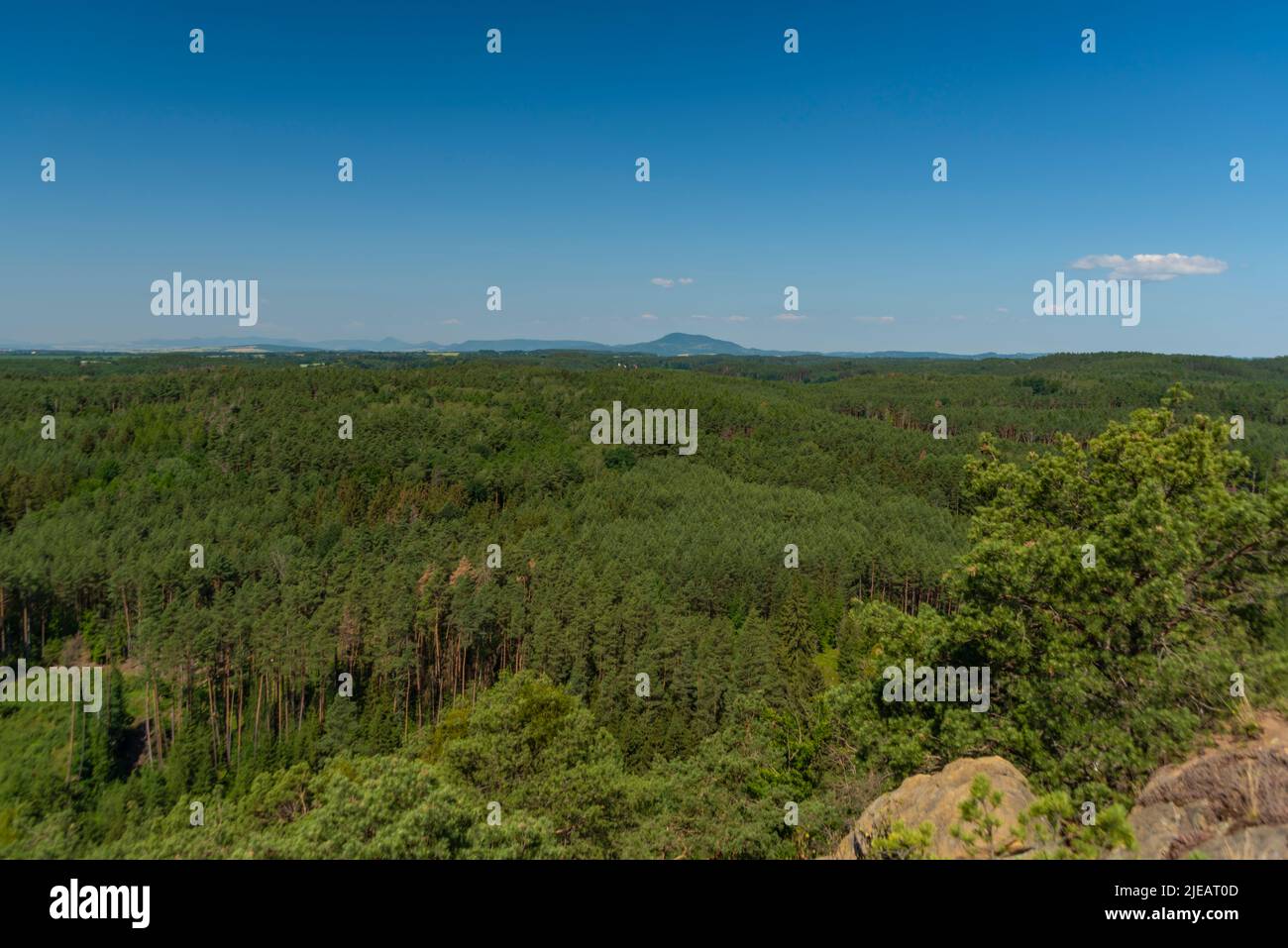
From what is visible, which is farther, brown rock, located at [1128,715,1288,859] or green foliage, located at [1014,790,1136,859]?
brown rock, located at [1128,715,1288,859]

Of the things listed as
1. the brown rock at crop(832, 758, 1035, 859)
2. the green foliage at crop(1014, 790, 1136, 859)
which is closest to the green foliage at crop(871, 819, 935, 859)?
the green foliage at crop(1014, 790, 1136, 859)

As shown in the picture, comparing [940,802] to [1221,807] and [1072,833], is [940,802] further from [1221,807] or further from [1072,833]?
[1072,833]

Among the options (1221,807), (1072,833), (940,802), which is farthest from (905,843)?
(940,802)

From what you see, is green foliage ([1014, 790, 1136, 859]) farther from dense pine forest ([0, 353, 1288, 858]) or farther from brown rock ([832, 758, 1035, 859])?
dense pine forest ([0, 353, 1288, 858])

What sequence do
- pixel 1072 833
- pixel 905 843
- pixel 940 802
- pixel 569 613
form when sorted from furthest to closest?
pixel 569 613 → pixel 940 802 → pixel 905 843 → pixel 1072 833

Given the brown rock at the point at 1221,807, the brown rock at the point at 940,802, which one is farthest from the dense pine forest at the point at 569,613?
the brown rock at the point at 1221,807

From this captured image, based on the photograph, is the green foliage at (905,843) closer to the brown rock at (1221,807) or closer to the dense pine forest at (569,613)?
the brown rock at (1221,807)
